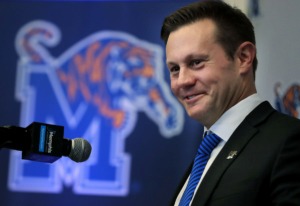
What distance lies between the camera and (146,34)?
275 centimetres

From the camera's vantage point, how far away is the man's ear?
1.29 m

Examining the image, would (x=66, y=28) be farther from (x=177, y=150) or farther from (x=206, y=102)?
(x=206, y=102)

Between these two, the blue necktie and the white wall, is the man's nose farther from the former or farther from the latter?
the white wall

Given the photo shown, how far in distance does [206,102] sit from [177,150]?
141cm

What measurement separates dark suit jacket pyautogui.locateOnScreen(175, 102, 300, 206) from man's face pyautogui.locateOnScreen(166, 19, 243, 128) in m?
0.11

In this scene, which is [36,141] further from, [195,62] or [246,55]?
[246,55]

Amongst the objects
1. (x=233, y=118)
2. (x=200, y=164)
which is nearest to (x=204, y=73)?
(x=233, y=118)

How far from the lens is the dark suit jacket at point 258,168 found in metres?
1.00

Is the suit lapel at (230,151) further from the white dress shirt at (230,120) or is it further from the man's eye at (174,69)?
the man's eye at (174,69)

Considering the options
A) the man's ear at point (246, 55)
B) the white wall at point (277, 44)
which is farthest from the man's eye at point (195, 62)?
the white wall at point (277, 44)

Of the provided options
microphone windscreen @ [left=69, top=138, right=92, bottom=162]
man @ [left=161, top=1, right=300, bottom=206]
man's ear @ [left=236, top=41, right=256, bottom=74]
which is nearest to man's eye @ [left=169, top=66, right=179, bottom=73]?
man @ [left=161, top=1, right=300, bottom=206]

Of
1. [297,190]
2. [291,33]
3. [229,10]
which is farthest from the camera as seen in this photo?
[291,33]

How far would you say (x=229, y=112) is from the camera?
1252 millimetres

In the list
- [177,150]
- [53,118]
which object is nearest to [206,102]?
[177,150]
